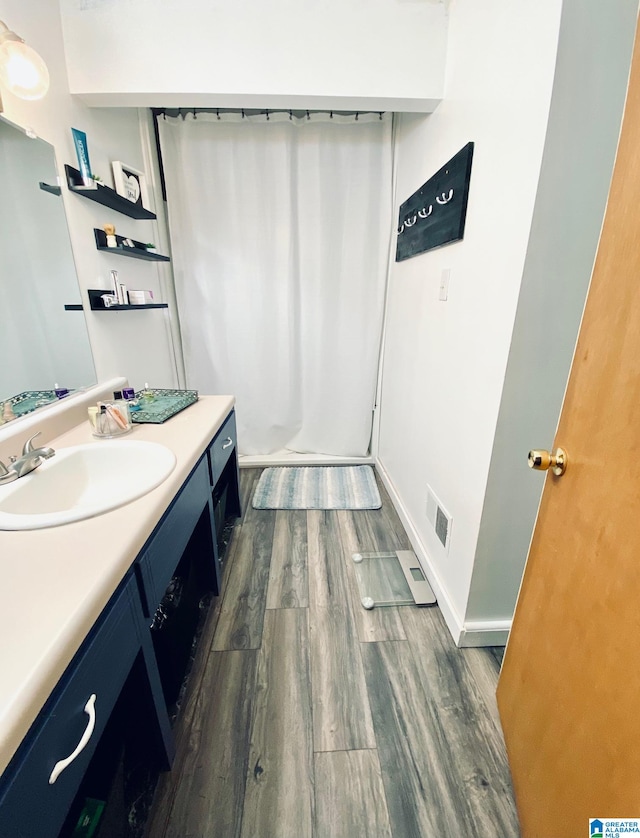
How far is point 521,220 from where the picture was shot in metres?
0.97

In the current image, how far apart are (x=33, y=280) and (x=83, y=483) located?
28.6 inches

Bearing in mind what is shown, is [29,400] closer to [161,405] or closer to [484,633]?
[161,405]

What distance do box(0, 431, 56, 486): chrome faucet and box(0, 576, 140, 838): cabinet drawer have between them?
481 millimetres

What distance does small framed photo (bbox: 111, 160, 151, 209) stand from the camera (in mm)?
1683

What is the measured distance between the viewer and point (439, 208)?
1.50 metres

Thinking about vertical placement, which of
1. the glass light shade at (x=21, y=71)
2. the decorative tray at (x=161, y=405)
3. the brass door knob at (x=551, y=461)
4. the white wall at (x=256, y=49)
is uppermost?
the white wall at (x=256, y=49)

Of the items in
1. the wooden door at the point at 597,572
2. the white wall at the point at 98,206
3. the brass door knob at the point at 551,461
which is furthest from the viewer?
the white wall at the point at 98,206

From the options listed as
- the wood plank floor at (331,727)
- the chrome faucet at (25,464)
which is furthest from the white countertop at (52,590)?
the wood plank floor at (331,727)

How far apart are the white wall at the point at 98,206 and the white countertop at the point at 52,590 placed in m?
1.10

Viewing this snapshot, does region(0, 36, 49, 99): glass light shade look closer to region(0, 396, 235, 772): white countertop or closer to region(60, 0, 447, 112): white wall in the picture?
region(60, 0, 447, 112): white wall

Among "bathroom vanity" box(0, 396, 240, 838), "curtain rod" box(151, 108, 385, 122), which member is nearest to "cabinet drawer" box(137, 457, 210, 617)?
"bathroom vanity" box(0, 396, 240, 838)

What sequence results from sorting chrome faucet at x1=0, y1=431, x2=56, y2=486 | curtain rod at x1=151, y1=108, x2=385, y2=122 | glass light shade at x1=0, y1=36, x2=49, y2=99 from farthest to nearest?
curtain rod at x1=151, y1=108, x2=385, y2=122
glass light shade at x1=0, y1=36, x2=49, y2=99
chrome faucet at x1=0, y1=431, x2=56, y2=486

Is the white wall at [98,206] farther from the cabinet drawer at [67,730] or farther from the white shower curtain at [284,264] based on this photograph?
the cabinet drawer at [67,730]

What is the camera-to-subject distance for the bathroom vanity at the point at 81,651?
0.47 meters
